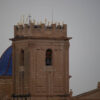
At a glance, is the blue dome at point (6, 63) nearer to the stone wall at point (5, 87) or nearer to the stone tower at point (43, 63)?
the stone wall at point (5, 87)

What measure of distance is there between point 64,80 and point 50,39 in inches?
170

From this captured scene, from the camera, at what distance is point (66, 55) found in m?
57.8

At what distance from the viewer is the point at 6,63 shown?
2751 inches

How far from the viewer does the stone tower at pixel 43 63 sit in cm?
5694

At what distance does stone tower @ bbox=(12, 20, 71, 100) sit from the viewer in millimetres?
56938

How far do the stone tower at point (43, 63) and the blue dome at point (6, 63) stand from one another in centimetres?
1060

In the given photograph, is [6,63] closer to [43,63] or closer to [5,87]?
[5,87]

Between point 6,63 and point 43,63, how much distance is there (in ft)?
44.3

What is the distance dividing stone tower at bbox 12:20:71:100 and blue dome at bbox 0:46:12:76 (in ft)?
34.8

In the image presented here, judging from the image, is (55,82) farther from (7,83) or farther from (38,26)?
(7,83)

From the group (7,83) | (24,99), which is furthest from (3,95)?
(24,99)

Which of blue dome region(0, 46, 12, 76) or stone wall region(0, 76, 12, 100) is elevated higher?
blue dome region(0, 46, 12, 76)

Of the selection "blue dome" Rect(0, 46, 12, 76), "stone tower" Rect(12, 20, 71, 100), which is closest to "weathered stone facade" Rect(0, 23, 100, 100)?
"stone tower" Rect(12, 20, 71, 100)

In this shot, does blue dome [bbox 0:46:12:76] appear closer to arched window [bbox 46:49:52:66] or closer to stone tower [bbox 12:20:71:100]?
stone tower [bbox 12:20:71:100]
